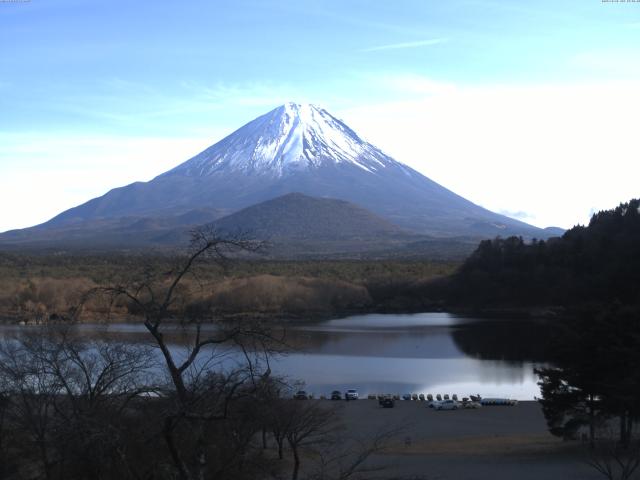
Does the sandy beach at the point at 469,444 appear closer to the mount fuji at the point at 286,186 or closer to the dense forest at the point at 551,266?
the dense forest at the point at 551,266

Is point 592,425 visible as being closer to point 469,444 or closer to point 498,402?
point 469,444

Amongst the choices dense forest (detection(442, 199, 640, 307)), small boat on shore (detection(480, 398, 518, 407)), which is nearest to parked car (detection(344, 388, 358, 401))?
small boat on shore (detection(480, 398, 518, 407))

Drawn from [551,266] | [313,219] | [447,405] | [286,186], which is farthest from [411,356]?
[286,186]

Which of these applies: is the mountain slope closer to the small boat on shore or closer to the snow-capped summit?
the snow-capped summit

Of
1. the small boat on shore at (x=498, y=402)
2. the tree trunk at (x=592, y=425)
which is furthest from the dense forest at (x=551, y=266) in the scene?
the tree trunk at (x=592, y=425)

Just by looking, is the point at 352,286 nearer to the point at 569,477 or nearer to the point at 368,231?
the point at 569,477

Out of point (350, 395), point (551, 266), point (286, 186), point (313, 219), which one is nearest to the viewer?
point (350, 395)

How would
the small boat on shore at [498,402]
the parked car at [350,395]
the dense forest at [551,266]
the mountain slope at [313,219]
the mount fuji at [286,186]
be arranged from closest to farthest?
the small boat on shore at [498,402], the parked car at [350,395], the dense forest at [551,266], the mountain slope at [313,219], the mount fuji at [286,186]
